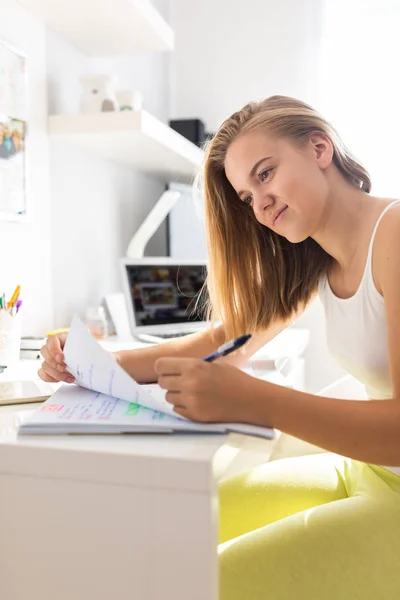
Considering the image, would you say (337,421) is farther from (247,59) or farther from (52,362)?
(247,59)

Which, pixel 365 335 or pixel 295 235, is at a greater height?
pixel 295 235

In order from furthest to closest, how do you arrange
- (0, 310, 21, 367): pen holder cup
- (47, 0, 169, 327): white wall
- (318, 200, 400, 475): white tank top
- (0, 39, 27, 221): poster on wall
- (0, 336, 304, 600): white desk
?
(47, 0, 169, 327): white wall
(0, 39, 27, 221): poster on wall
(0, 310, 21, 367): pen holder cup
(318, 200, 400, 475): white tank top
(0, 336, 304, 600): white desk

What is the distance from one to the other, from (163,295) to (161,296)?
0.01 m

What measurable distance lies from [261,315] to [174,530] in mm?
602

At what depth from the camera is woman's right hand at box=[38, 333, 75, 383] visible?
90 centimetres

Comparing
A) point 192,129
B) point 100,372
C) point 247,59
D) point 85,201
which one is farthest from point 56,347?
point 247,59

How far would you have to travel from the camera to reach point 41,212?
4.97ft

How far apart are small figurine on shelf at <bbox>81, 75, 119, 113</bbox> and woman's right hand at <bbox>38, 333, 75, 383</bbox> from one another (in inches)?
34.3

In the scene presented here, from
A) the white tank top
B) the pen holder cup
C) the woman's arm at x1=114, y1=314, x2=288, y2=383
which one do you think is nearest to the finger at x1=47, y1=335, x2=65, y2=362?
the woman's arm at x1=114, y1=314, x2=288, y2=383

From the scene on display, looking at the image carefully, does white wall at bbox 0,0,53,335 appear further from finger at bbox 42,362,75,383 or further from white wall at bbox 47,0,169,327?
finger at bbox 42,362,75,383

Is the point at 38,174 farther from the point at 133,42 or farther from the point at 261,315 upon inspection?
the point at 261,315

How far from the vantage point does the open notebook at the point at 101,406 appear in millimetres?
656

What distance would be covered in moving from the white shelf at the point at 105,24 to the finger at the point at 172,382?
3.54ft

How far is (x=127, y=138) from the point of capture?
159cm
